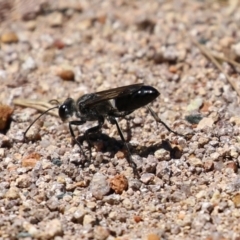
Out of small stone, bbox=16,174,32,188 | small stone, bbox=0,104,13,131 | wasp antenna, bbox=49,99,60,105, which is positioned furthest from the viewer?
wasp antenna, bbox=49,99,60,105

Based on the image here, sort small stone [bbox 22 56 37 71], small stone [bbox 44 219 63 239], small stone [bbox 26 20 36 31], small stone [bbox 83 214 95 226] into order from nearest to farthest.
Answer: small stone [bbox 44 219 63 239] → small stone [bbox 83 214 95 226] → small stone [bbox 22 56 37 71] → small stone [bbox 26 20 36 31]

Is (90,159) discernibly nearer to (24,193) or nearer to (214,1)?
(24,193)

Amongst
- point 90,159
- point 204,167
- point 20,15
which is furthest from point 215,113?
point 20,15

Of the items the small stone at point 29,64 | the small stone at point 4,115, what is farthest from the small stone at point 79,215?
the small stone at point 29,64

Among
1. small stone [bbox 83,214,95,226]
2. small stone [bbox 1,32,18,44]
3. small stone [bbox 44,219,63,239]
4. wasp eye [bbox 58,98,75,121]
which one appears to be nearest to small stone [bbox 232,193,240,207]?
small stone [bbox 83,214,95,226]

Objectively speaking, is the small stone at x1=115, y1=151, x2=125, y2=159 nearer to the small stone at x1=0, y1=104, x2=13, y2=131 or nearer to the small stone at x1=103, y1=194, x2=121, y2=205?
the small stone at x1=103, y1=194, x2=121, y2=205

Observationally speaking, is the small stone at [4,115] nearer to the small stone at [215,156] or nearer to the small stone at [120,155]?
the small stone at [120,155]
